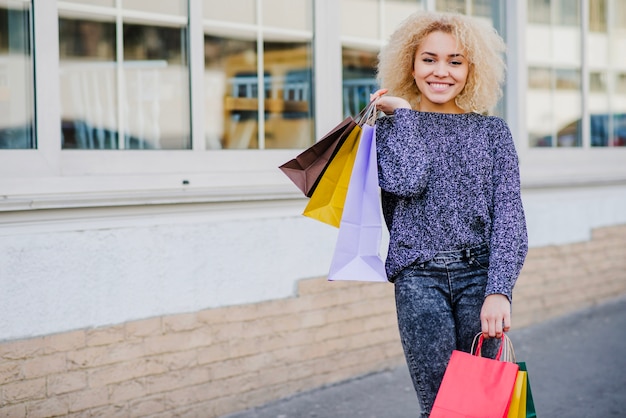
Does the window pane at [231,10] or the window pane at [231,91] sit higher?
the window pane at [231,10]

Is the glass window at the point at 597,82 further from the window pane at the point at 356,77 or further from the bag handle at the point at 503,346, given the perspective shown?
the bag handle at the point at 503,346

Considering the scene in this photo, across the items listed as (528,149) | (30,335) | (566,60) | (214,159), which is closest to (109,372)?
(30,335)

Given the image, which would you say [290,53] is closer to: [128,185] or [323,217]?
[128,185]

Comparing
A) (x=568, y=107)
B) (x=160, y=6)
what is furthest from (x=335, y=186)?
(x=568, y=107)

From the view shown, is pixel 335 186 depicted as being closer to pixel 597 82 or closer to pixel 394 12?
pixel 394 12

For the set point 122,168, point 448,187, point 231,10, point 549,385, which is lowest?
point 549,385

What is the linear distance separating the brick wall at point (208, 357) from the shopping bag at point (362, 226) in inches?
69.5

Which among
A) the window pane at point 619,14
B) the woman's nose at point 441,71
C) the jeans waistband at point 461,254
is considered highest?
the window pane at point 619,14

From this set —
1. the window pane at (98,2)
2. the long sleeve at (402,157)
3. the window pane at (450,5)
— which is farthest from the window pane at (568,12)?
the long sleeve at (402,157)

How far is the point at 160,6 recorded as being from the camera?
4379mm

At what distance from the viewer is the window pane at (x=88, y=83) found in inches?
160

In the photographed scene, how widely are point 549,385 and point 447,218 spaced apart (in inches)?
119

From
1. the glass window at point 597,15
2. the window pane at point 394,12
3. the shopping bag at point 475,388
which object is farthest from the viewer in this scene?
the glass window at point 597,15

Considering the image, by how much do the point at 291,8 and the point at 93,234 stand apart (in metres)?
1.90
